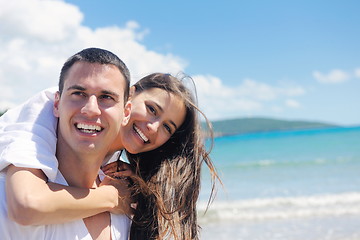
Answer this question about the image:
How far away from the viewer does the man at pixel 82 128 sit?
6.72ft

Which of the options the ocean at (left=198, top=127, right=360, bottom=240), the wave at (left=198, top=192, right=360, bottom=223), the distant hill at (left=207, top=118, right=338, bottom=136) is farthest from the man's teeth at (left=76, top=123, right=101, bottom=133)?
the distant hill at (left=207, top=118, right=338, bottom=136)

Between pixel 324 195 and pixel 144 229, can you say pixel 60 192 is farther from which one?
pixel 324 195

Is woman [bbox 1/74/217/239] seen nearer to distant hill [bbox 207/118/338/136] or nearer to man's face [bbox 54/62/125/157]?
man's face [bbox 54/62/125/157]

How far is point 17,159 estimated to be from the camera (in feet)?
6.51

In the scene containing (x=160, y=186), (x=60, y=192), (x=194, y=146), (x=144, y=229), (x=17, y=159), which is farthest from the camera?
(x=194, y=146)

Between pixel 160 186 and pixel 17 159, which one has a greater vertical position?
pixel 17 159

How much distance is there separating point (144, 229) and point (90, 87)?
1.17 m

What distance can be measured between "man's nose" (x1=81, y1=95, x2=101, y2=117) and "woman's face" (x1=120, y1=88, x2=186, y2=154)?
1.20 meters

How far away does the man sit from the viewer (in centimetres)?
205

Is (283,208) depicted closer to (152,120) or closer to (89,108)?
(152,120)

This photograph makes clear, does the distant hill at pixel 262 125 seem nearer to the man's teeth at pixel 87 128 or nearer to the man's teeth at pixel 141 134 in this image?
the man's teeth at pixel 141 134

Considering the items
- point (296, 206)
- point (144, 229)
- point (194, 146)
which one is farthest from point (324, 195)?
point (144, 229)

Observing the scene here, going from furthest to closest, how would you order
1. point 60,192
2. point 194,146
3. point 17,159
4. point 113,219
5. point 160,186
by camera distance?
point 194,146 → point 160,186 → point 113,219 → point 60,192 → point 17,159

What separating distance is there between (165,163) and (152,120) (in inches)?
15.1
